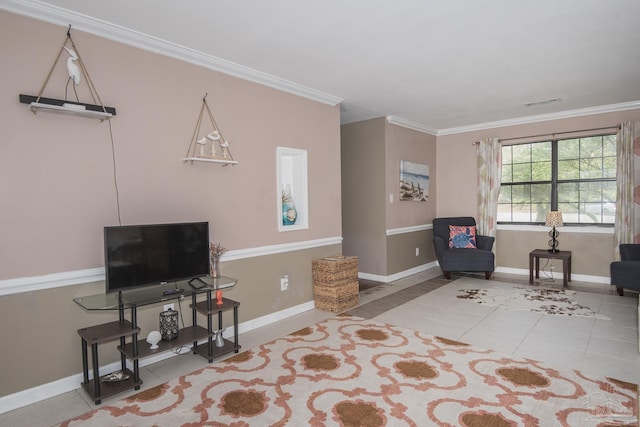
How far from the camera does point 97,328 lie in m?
2.56

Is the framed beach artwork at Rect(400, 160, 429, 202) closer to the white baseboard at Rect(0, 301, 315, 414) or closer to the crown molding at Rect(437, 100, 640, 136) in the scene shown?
the crown molding at Rect(437, 100, 640, 136)

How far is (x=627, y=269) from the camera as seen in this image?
4.34 meters

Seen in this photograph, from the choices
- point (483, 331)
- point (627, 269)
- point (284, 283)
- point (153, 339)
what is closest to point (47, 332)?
point (153, 339)

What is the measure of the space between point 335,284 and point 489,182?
11.8 feet

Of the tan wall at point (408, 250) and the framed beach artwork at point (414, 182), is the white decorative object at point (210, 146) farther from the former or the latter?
the framed beach artwork at point (414, 182)

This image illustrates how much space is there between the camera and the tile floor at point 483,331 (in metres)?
2.49

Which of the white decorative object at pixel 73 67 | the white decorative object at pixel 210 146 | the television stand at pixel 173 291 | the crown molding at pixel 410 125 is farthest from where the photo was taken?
the crown molding at pixel 410 125

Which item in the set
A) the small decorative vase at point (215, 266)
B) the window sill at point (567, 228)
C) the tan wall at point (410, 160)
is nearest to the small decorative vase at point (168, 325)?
the small decorative vase at point (215, 266)

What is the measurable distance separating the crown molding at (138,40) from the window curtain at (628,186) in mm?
4413

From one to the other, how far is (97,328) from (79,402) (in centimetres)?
46

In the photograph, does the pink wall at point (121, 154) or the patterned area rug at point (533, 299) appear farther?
the patterned area rug at point (533, 299)

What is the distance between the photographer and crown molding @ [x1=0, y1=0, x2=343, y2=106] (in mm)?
2342

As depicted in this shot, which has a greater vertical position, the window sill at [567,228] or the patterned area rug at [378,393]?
the window sill at [567,228]

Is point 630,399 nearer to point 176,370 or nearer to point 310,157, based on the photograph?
point 176,370
